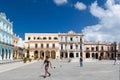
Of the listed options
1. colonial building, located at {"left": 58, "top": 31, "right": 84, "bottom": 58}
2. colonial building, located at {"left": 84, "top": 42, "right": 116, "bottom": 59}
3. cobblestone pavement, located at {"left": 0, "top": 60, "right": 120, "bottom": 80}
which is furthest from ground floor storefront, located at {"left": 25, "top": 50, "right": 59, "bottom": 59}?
cobblestone pavement, located at {"left": 0, "top": 60, "right": 120, "bottom": 80}

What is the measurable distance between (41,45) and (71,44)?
467 inches

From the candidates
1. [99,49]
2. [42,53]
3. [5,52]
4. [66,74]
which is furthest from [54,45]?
[66,74]

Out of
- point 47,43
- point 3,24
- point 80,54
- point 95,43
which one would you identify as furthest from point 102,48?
point 3,24

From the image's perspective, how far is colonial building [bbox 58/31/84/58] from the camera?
302 ft

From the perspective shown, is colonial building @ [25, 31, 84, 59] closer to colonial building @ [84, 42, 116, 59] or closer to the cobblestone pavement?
colonial building @ [84, 42, 116, 59]

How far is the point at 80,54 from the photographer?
9250 centimetres

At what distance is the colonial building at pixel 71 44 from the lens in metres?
92.0

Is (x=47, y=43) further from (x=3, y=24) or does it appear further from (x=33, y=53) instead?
(x=3, y=24)

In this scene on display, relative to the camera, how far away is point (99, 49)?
97.3 metres

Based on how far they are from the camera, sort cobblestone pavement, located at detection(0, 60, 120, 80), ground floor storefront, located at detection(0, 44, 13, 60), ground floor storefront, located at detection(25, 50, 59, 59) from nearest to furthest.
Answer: cobblestone pavement, located at detection(0, 60, 120, 80) < ground floor storefront, located at detection(0, 44, 13, 60) < ground floor storefront, located at detection(25, 50, 59, 59)

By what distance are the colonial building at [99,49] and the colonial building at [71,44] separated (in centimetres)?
529

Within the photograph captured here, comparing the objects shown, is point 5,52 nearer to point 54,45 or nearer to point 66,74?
point 54,45

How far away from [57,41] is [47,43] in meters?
3.92

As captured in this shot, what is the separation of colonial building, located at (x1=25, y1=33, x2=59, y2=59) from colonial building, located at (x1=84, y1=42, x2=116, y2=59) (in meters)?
13.9
